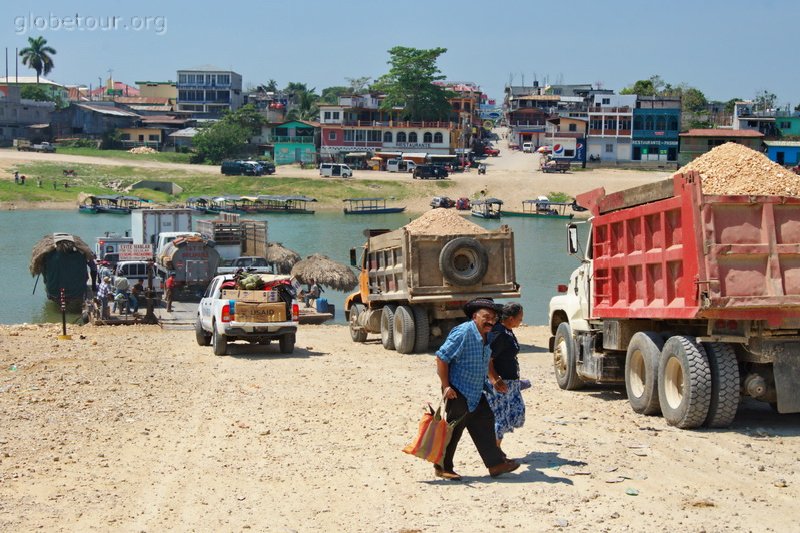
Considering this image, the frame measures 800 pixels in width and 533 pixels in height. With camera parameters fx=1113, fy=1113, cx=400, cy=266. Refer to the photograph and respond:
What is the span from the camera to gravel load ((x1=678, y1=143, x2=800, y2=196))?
12180 mm

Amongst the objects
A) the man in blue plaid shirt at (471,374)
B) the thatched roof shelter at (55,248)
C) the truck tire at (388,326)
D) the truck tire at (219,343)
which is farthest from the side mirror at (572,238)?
the thatched roof shelter at (55,248)

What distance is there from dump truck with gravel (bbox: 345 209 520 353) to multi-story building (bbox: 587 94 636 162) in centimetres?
9887

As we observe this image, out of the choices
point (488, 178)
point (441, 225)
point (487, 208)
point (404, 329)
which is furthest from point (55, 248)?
point (488, 178)

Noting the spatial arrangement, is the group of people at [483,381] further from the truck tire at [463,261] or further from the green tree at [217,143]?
the green tree at [217,143]

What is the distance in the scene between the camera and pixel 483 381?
9914 millimetres

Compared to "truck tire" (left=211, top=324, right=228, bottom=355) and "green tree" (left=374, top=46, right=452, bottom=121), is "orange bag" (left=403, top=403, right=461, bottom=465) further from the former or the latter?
"green tree" (left=374, top=46, right=452, bottom=121)

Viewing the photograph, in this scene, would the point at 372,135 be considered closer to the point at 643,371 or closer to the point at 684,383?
the point at 643,371

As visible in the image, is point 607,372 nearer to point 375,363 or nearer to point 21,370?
point 375,363

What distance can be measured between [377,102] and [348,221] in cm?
4073

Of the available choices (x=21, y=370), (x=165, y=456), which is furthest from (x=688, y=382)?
(x=21, y=370)

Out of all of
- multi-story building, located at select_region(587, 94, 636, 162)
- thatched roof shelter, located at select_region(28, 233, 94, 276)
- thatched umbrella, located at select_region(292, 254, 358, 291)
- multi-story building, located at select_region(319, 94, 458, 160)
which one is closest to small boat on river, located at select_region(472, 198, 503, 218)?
multi-story building, located at select_region(587, 94, 636, 162)

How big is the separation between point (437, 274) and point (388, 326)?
219 cm

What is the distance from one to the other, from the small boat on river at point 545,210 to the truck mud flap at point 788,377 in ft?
282

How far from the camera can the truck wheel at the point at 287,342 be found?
2231cm
